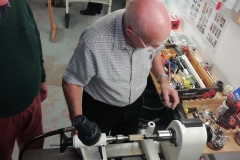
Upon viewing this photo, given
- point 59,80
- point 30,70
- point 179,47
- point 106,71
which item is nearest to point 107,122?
point 106,71

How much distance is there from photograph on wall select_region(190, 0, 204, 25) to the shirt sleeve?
1156mm

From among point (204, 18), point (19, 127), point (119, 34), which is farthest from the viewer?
point (204, 18)

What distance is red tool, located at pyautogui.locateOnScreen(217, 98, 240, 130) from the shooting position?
4.19ft

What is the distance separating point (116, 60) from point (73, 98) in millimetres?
260

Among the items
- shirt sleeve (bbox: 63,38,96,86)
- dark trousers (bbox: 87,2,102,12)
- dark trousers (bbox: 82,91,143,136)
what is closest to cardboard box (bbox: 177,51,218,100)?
dark trousers (bbox: 82,91,143,136)

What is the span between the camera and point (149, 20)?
97 cm

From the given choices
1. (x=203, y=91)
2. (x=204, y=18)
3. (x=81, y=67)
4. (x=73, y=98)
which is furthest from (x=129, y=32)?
(x=204, y=18)

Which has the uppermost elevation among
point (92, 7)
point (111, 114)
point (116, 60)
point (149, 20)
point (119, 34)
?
point (149, 20)

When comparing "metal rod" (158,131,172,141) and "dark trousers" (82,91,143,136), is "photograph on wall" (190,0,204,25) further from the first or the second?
"metal rod" (158,131,172,141)

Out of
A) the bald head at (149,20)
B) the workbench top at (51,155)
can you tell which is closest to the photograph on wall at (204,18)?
the bald head at (149,20)

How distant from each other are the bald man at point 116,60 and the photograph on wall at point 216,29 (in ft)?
2.03

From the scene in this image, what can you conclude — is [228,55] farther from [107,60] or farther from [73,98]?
[73,98]

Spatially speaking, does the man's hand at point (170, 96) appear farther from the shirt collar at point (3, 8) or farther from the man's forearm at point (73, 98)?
the shirt collar at point (3, 8)

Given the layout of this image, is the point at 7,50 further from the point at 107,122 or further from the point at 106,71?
the point at 107,122
